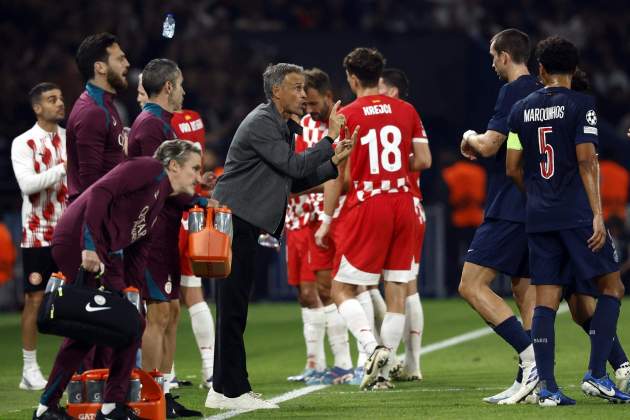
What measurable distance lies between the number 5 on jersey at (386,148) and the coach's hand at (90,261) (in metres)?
3.16

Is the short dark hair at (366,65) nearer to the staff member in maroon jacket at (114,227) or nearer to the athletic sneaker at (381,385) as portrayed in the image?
the athletic sneaker at (381,385)

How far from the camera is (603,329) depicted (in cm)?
841

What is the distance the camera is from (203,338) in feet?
35.0

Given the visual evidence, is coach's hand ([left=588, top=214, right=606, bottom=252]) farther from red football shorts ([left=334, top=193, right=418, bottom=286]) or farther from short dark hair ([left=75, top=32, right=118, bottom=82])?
short dark hair ([left=75, top=32, right=118, bottom=82])

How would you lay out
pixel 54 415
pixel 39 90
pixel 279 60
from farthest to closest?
pixel 279 60 < pixel 39 90 < pixel 54 415

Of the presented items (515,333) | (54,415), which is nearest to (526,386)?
(515,333)

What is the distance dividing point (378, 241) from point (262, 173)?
5.27 feet

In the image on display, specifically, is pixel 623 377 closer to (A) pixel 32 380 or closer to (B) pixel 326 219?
(B) pixel 326 219

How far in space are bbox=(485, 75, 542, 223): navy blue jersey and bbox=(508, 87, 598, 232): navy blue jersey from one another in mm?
424

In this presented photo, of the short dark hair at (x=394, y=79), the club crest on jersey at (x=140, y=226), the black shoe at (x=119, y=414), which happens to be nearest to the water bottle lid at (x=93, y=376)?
the black shoe at (x=119, y=414)

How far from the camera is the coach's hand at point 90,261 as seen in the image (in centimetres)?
736

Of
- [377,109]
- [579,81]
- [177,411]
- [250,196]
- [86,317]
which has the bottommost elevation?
[177,411]

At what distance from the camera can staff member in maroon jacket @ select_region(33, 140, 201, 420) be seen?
744cm

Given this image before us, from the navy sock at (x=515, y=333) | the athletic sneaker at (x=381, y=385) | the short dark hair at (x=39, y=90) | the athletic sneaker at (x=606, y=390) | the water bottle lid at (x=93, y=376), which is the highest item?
the short dark hair at (x=39, y=90)
